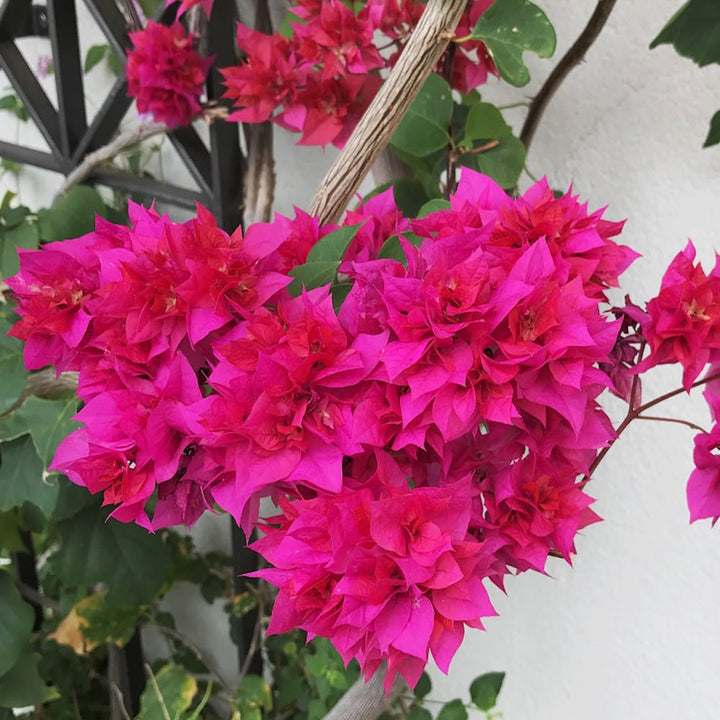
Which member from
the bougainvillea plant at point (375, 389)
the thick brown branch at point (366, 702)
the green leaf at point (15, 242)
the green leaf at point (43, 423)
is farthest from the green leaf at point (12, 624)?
the bougainvillea plant at point (375, 389)

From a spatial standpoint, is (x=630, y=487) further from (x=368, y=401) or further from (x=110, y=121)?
(x=110, y=121)

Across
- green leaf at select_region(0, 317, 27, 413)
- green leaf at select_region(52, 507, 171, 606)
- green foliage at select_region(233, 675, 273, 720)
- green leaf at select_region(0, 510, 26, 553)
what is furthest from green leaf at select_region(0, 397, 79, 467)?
green foliage at select_region(233, 675, 273, 720)

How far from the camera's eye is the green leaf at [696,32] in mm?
521

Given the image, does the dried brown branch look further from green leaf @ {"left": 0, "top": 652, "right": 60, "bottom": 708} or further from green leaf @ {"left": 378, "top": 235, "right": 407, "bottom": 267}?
green leaf @ {"left": 0, "top": 652, "right": 60, "bottom": 708}

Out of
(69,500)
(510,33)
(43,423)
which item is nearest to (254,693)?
(69,500)

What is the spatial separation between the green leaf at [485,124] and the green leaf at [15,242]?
0.50m

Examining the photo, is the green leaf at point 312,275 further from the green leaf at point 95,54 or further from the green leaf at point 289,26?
the green leaf at point 95,54

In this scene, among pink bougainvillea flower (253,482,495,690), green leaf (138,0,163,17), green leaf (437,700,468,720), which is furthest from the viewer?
green leaf (138,0,163,17)

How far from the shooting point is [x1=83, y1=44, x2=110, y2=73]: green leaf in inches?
38.8

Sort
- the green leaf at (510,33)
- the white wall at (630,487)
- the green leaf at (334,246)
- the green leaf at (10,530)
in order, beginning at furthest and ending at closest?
1. the green leaf at (10,530)
2. the white wall at (630,487)
3. the green leaf at (510,33)
4. the green leaf at (334,246)

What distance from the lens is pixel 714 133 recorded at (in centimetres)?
56

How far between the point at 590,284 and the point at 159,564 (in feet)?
2.47

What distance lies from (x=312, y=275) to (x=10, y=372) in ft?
1.47

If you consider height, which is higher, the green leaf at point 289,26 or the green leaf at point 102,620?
the green leaf at point 289,26
